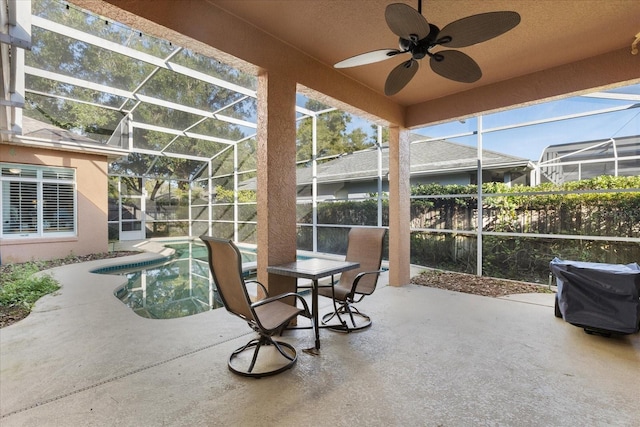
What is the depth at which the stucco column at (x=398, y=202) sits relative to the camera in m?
5.39

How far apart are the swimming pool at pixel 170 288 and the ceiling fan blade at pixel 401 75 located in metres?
4.10

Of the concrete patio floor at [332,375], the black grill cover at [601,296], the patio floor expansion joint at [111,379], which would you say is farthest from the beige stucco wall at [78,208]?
the black grill cover at [601,296]

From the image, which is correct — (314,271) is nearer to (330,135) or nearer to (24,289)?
(24,289)

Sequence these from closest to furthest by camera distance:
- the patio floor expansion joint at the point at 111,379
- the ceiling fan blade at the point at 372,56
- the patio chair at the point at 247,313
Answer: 1. the patio floor expansion joint at the point at 111,379
2. the patio chair at the point at 247,313
3. the ceiling fan blade at the point at 372,56

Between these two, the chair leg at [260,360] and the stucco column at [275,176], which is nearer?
the chair leg at [260,360]

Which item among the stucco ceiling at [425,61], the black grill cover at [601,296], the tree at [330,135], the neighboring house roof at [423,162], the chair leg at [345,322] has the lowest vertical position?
the chair leg at [345,322]

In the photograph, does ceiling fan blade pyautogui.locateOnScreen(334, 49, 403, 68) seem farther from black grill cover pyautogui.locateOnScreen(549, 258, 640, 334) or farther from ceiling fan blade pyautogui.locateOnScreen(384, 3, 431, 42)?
black grill cover pyautogui.locateOnScreen(549, 258, 640, 334)

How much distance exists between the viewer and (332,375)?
8.30ft

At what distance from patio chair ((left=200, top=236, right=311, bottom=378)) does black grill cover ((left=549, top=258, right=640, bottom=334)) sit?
2.93 metres

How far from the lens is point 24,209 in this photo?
8.06m

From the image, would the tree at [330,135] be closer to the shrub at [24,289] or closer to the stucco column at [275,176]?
the stucco column at [275,176]

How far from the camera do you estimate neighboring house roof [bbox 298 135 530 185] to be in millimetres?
6082

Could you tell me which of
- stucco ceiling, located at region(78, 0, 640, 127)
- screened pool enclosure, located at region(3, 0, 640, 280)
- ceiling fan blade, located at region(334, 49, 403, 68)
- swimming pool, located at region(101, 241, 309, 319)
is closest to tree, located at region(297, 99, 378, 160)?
screened pool enclosure, located at region(3, 0, 640, 280)

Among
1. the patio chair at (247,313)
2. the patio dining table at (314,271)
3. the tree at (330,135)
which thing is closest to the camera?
the patio chair at (247,313)
